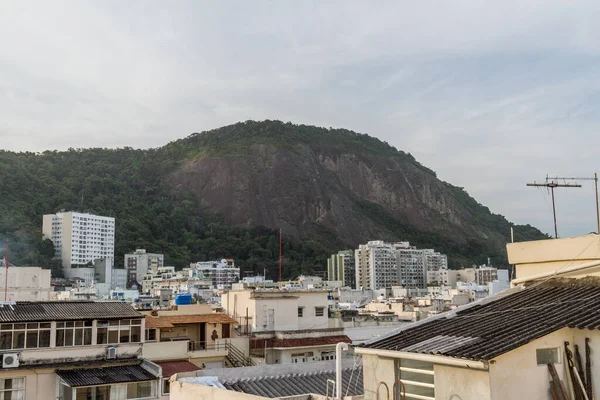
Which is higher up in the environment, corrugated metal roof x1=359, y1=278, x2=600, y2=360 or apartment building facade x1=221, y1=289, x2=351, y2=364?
corrugated metal roof x1=359, y1=278, x2=600, y2=360

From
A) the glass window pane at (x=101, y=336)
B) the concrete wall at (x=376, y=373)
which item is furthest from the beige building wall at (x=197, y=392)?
the glass window pane at (x=101, y=336)

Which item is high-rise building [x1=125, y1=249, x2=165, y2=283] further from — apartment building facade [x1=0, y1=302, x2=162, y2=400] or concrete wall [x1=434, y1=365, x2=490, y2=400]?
concrete wall [x1=434, y1=365, x2=490, y2=400]

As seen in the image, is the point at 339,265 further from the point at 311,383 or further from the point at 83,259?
the point at 311,383

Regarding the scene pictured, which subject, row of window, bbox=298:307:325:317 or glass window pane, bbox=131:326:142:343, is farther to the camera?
row of window, bbox=298:307:325:317

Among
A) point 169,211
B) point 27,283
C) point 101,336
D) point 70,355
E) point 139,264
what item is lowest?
point 70,355

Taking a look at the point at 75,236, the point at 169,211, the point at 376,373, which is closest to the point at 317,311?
the point at 376,373

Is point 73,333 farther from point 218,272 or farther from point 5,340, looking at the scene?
point 218,272

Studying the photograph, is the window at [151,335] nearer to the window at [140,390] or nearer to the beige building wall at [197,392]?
the window at [140,390]

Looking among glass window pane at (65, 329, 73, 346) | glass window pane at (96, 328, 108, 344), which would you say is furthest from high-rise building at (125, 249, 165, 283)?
glass window pane at (65, 329, 73, 346)
